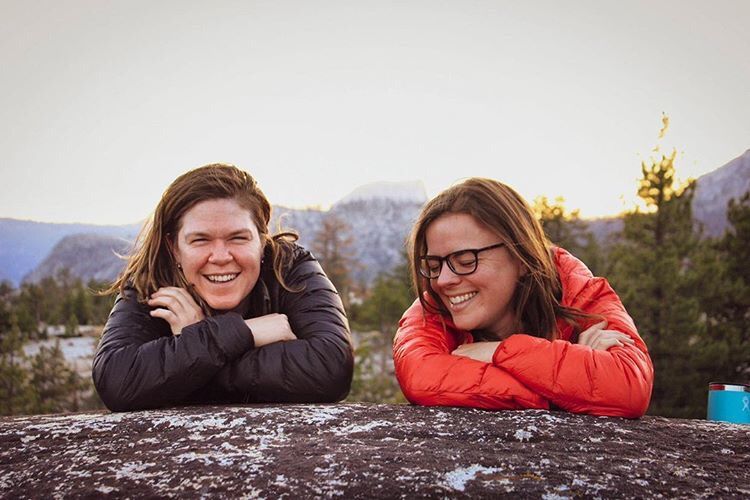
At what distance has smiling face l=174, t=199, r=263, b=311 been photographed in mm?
3111

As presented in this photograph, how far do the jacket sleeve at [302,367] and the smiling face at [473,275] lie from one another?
619mm

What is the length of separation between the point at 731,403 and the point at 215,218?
109 inches

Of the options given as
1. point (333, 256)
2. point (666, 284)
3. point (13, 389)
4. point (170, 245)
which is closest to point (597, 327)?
point (170, 245)

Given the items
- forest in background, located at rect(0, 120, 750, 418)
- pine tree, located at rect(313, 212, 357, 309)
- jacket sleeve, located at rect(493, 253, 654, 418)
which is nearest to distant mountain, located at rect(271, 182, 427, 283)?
pine tree, located at rect(313, 212, 357, 309)

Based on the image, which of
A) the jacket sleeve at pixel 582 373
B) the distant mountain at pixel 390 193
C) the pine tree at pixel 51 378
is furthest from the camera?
the distant mountain at pixel 390 193

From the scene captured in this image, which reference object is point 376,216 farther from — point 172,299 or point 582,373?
point 582,373

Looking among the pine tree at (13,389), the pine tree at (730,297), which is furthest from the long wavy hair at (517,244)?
the pine tree at (13,389)

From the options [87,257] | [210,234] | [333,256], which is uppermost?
[87,257]

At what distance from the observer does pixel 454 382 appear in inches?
102

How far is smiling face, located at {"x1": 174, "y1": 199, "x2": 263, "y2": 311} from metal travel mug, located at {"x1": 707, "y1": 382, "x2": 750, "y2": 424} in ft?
8.10

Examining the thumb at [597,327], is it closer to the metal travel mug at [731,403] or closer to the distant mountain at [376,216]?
the metal travel mug at [731,403]

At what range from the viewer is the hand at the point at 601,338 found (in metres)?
2.65

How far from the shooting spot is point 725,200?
1432 centimetres

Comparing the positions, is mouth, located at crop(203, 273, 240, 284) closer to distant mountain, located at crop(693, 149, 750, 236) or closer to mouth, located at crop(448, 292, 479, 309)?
mouth, located at crop(448, 292, 479, 309)
